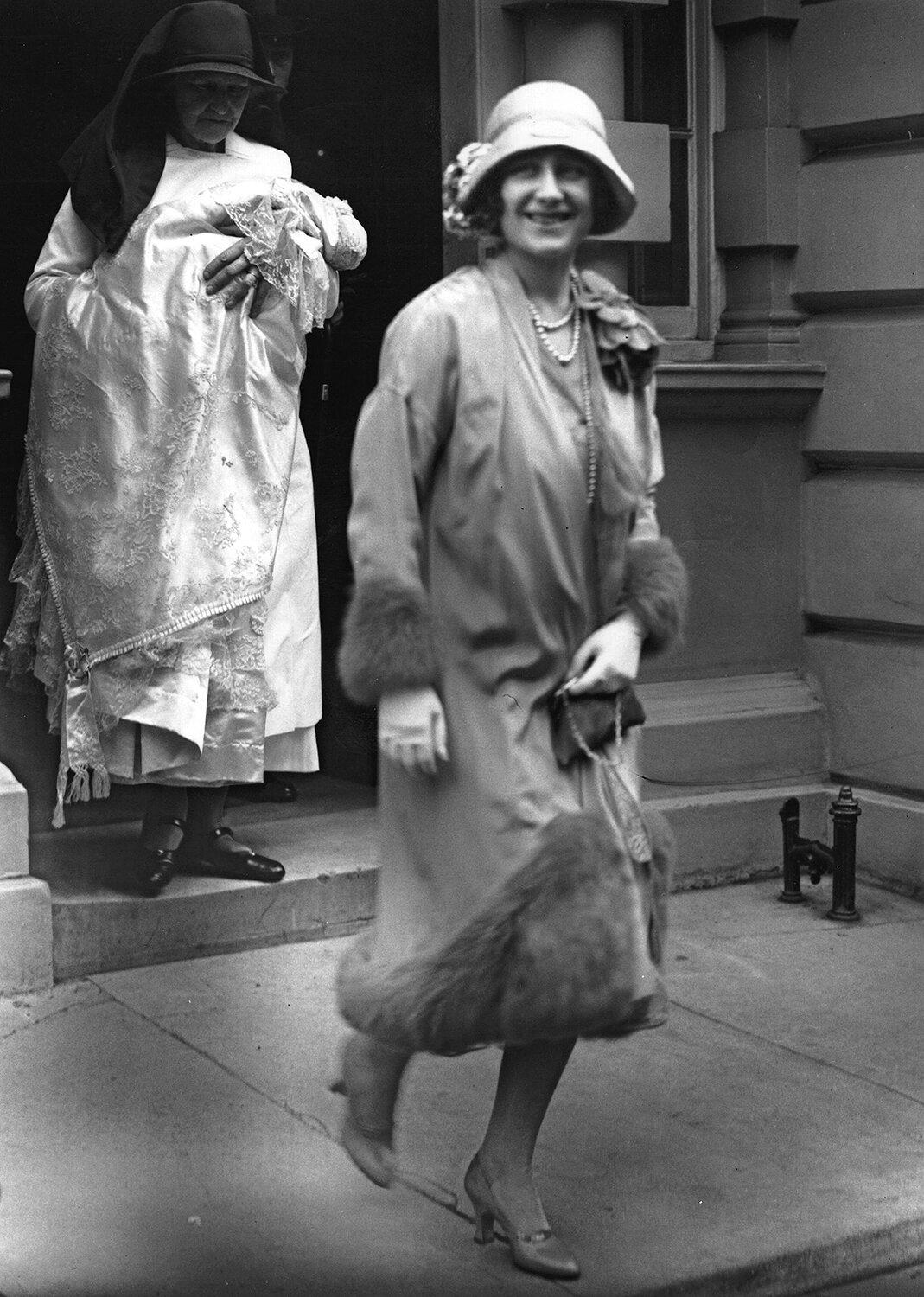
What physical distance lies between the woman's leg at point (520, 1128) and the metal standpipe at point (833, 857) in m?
2.73

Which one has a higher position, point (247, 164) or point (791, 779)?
point (247, 164)

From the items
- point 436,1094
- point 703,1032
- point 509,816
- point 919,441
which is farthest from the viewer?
point 919,441

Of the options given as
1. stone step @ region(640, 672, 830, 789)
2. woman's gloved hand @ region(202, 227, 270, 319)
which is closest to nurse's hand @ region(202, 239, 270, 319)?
woman's gloved hand @ region(202, 227, 270, 319)

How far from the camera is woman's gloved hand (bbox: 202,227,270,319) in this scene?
18.2ft

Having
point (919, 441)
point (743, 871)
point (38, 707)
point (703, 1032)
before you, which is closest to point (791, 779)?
point (743, 871)

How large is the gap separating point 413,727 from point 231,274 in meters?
2.43

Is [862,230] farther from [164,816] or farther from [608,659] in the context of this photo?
[608,659]

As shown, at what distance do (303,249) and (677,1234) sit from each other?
113 inches

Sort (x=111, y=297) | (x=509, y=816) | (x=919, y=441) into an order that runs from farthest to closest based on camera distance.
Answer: (x=919, y=441) → (x=111, y=297) → (x=509, y=816)

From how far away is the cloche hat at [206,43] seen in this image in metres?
5.57

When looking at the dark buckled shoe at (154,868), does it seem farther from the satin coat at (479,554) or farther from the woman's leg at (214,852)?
the satin coat at (479,554)

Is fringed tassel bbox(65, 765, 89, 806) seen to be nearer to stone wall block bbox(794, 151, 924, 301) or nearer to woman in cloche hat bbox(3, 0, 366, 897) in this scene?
woman in cloche hat bbox(3, 0, 366, 897)

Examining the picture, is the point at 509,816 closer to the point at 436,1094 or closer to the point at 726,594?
the point at 436,1094

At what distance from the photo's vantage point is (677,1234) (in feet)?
12.9
